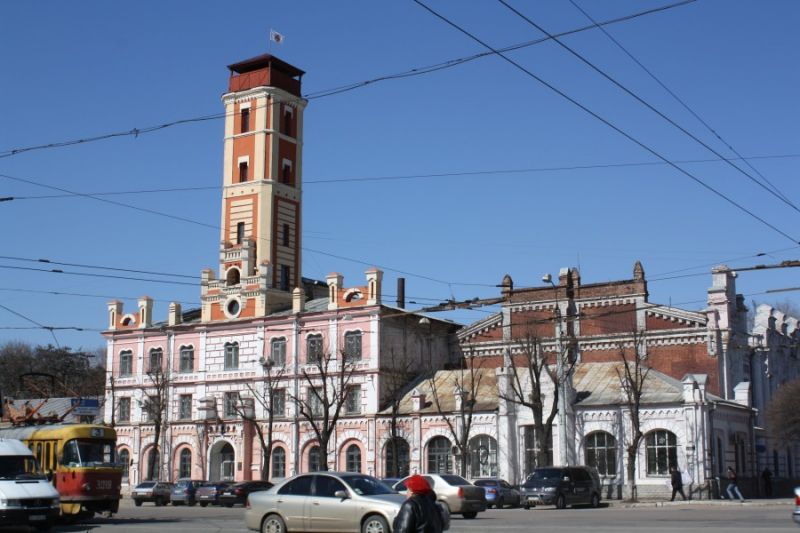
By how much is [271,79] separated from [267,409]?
2175 cm

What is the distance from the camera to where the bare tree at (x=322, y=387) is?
2313 inches

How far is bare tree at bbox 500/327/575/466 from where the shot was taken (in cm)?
5309

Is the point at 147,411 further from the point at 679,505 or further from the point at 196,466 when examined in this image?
the point at 679,505

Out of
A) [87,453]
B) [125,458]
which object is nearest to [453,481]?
[87,453]

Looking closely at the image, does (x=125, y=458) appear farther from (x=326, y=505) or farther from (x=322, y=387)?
(x=326, y=505)

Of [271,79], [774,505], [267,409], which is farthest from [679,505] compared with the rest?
[271,79]

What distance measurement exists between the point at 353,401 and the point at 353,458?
10.8ft

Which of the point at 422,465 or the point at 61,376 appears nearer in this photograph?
the point at 422,465

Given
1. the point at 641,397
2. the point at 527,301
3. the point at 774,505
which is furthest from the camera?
the point at 527,301

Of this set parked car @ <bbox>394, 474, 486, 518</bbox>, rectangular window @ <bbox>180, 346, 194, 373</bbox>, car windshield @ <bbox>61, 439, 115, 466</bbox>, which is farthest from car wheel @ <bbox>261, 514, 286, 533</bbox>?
rectangular window @ <bbox>180, 346, 194, 373</bbox>

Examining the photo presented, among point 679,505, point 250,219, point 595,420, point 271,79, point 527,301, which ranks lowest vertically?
point 679,505

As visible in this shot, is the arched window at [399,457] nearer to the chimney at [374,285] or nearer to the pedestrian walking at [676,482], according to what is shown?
the chimney at [374,285]

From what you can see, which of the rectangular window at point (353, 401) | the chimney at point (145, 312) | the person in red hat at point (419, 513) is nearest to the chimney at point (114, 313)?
the chimney at point (145, 312)

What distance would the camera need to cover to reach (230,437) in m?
63.3
